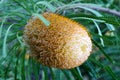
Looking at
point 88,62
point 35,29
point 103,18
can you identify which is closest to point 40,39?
point 35,29

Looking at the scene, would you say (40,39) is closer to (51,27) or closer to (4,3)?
(51,27)

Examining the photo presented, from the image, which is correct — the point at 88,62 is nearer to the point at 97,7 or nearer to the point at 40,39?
Answer: the point at 97,7

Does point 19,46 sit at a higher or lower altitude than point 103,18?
lower

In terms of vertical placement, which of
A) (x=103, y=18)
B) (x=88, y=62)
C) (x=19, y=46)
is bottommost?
(x=88, y=62)

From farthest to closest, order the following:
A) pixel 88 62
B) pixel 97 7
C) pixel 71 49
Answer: pixel 88 62
pixel 97 7
pixel 71 49

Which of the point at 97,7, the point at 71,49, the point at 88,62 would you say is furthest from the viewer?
the point at 88,62

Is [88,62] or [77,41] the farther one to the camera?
[88,62]

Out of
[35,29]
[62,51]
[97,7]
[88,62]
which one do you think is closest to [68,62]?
[62,51]
